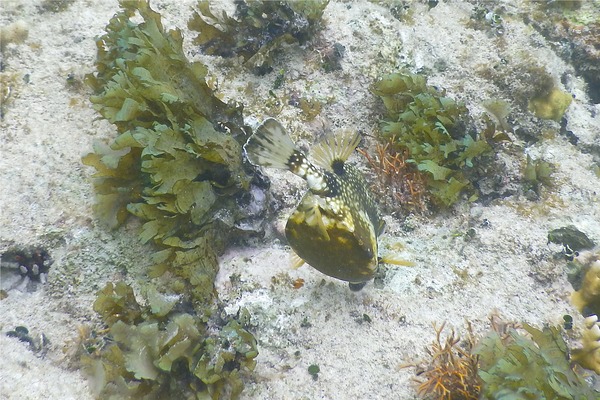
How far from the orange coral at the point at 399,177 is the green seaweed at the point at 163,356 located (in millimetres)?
2334

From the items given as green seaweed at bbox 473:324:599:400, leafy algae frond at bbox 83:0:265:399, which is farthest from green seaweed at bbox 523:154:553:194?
leafy algae frond at bbox 83:0:265:399

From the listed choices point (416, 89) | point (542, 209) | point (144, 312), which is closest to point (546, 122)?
point (542, 209)

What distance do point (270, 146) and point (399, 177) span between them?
211 centimetres

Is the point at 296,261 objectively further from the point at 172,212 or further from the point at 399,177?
the point at 399,177

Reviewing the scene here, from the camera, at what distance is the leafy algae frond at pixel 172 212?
2844 mm

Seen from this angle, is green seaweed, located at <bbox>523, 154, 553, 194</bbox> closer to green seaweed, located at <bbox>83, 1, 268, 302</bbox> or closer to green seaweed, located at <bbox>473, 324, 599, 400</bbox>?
green seaweed, located at <bbox>473, 324, 599, 400</bbox>

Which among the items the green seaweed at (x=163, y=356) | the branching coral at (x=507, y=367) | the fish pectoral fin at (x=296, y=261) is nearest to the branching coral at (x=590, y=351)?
the branching coral at (x=507, y=367)

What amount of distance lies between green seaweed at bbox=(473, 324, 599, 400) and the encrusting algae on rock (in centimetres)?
104

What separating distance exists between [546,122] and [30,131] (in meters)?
6.26

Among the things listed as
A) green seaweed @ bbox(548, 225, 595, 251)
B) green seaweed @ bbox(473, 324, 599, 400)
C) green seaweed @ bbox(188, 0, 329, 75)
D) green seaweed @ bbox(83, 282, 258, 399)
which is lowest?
green seaweed @ bbox(83, 282, 258, 399)

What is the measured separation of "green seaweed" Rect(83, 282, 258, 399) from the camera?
2775mm

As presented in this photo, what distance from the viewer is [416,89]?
470 centimetres

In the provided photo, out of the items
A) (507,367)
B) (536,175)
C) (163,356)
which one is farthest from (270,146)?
(536,175)

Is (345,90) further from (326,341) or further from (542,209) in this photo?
(326,341)
